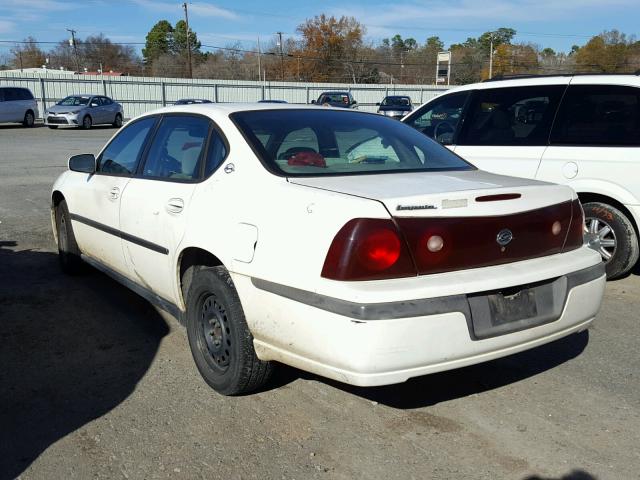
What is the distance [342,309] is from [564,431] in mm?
1396

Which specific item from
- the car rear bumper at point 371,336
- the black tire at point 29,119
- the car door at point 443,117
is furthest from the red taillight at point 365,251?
the black tire at point 29,119

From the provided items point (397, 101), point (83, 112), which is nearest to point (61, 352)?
point (83, 112)

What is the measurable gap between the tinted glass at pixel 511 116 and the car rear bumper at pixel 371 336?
3387mm

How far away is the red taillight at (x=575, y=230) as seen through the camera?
3.45m

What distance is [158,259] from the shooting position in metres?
3.98

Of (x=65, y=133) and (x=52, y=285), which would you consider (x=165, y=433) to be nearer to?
(x=52, y=285)

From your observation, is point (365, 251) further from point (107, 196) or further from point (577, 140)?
point (577, 140)

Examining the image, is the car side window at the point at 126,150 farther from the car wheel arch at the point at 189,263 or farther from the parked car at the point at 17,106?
the parked car at the point at 17,106

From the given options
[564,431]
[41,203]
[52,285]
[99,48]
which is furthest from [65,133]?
[99,48]

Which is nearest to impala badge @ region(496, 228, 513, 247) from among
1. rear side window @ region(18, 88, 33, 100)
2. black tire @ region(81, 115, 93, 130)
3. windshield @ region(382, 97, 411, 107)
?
black tire @ region(81, 115, 93, 130)

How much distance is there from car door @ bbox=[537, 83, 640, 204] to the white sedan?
2.05 meters

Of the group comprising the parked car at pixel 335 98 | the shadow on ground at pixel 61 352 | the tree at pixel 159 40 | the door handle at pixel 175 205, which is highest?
the tree at pixel 159 40

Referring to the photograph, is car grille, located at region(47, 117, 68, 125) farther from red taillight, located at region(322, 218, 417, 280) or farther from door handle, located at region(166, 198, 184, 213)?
red taillight, located at region(322, 218, 417, 280)

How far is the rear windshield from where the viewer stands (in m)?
3.59
